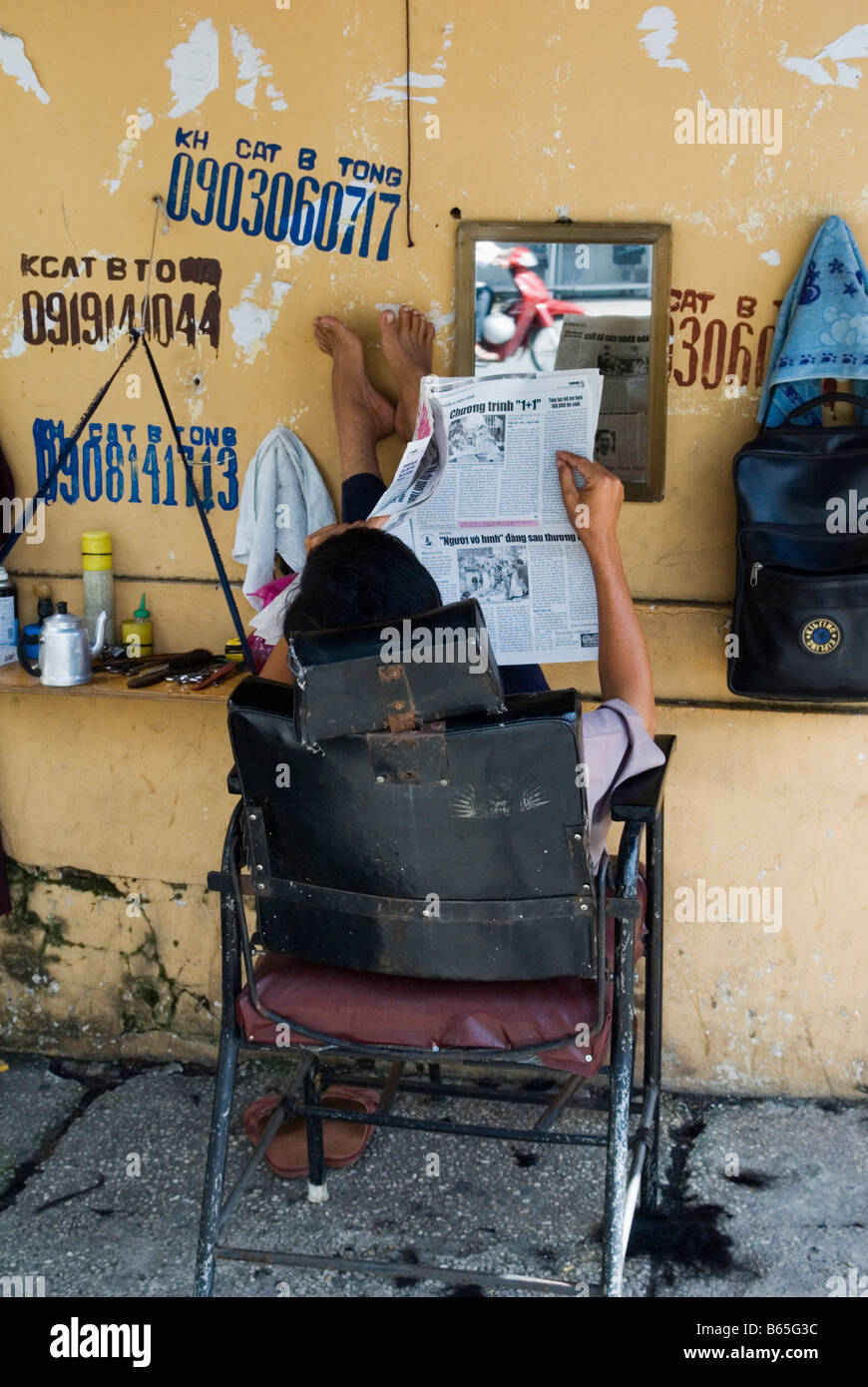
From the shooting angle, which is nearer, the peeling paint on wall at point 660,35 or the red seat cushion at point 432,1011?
the red seat cushion at point 432,1011

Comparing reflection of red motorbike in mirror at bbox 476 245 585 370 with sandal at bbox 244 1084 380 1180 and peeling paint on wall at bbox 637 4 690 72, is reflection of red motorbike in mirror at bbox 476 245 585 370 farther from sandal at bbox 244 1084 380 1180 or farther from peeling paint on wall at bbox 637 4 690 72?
sandal at bbox 244 1084 380 1180

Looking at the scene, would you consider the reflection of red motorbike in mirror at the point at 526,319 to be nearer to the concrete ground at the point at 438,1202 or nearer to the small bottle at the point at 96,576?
the small bottle at the point at 96,576

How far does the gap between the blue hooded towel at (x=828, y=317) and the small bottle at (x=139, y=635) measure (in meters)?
1.48

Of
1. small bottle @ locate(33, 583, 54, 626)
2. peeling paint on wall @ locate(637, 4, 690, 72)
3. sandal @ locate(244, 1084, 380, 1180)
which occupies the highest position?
peeling paint on wall @ locate(637, 4, 690, 72)

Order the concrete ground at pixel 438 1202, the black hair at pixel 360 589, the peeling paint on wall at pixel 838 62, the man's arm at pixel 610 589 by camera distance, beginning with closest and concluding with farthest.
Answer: the black hair at pixel 360 589, the man's arm at pixel 610 589, the concrete ground at pixel 438 1202, the peeling paint on wall at pixel 838 62

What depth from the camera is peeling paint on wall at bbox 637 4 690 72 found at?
7.98 ft

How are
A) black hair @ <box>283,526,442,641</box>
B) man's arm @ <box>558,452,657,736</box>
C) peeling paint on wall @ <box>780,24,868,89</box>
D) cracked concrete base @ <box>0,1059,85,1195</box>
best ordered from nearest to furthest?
black hair @ <box>283,526,442,641</box>, man's arm @ <box>558,452,657,736</box>, peeling paint on wall @ <box>780,24,868,89</box>, cracked concrete base @ <box>0,1059,85,1195</box>

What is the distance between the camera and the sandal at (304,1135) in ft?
8.27

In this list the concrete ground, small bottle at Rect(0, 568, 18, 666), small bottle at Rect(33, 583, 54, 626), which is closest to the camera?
the concrete ground

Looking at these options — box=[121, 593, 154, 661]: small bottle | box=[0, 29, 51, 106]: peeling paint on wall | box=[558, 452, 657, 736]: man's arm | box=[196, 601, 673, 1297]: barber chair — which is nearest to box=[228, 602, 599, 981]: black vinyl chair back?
box=[196, 601, 673, 1297]: barber chair

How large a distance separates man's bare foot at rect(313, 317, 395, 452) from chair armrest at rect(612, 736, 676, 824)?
1.04 meters

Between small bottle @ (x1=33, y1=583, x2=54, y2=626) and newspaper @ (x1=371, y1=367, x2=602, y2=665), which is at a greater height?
newspaper @ (x1=371, y1=367, x2=602, y2=665)

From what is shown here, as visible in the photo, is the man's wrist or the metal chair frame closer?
the metal chair frame

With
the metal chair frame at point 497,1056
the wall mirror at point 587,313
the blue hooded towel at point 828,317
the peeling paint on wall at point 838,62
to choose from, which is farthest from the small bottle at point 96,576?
the peeling paint on wall at point 838,62
